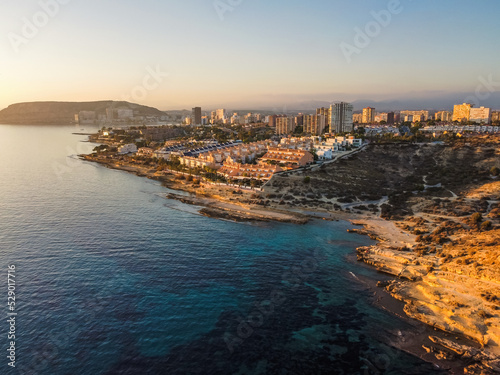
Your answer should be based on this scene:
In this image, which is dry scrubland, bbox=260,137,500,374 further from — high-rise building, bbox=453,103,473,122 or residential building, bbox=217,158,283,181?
high-rise building, bbox=453,103,473,122

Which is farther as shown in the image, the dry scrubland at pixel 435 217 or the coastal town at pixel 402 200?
the coastal town at pixel 402 200

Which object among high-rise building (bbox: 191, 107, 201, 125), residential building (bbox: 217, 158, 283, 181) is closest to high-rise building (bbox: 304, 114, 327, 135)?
residential building (bbox: 217, 158, 283, 181)

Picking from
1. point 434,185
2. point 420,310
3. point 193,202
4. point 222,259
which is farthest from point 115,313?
point 434,185

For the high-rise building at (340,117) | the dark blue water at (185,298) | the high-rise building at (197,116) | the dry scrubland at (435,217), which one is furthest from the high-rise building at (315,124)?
the high-rise building at (197,116)

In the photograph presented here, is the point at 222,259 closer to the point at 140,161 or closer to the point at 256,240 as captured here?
the point at 256,240

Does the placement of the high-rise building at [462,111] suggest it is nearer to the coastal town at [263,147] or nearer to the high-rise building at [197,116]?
the coastal town at [263,147]

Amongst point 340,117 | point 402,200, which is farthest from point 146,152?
point 340,117
